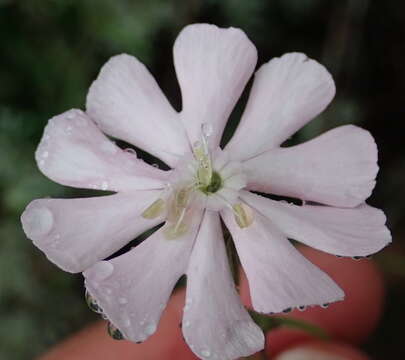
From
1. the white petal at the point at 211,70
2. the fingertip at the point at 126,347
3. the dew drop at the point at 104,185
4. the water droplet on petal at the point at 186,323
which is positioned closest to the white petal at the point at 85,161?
the dew drop at the point at 104,185

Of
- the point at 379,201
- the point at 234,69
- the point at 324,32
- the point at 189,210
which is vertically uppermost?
the point at 234,69

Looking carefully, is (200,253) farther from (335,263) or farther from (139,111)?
(335,263)

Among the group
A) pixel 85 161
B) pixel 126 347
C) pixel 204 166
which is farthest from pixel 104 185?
pixel 126 347

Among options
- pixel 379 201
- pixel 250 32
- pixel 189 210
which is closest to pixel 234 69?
pixel 189 210

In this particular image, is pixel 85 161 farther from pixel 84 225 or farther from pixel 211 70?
pixel 211 70

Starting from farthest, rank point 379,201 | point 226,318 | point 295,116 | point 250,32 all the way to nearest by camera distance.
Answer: point 379,201, point 250,32, point 295,116, point 226,318

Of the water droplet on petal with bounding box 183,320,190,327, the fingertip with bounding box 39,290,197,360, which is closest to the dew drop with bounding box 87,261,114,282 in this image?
the water droplet on petal with bounding box 183,320,190,327

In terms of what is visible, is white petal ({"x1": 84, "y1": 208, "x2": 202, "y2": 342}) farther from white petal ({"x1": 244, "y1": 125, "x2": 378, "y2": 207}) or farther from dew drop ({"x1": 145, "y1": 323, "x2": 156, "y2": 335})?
white petal ({"x1": 244, "y1": 125, "x2": 378, "y2": 207})
